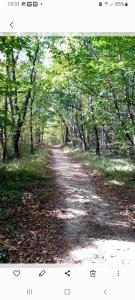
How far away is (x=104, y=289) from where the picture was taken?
3906 mm

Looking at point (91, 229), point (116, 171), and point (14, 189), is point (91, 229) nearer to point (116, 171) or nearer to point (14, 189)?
point (14, 189)

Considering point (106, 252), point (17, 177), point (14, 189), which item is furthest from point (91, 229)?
point (17, 177)

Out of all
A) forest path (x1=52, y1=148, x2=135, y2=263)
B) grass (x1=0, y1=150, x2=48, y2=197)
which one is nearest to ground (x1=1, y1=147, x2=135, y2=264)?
forest path (x1=52, y1=148, x2=135, y2=263)

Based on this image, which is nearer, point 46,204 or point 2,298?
point 2,298

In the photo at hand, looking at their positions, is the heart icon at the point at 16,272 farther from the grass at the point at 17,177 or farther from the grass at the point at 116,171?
the grass at the point at 116,171

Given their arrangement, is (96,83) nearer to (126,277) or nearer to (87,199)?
(87,199)

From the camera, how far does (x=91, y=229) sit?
9.86 m

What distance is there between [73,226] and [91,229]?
0.53 metres

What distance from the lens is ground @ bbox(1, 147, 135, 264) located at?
26.0ft

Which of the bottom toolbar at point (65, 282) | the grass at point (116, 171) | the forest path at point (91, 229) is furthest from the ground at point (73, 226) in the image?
the bottom toolbar at point (65, 282)

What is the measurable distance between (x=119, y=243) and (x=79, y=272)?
4.70 meters
